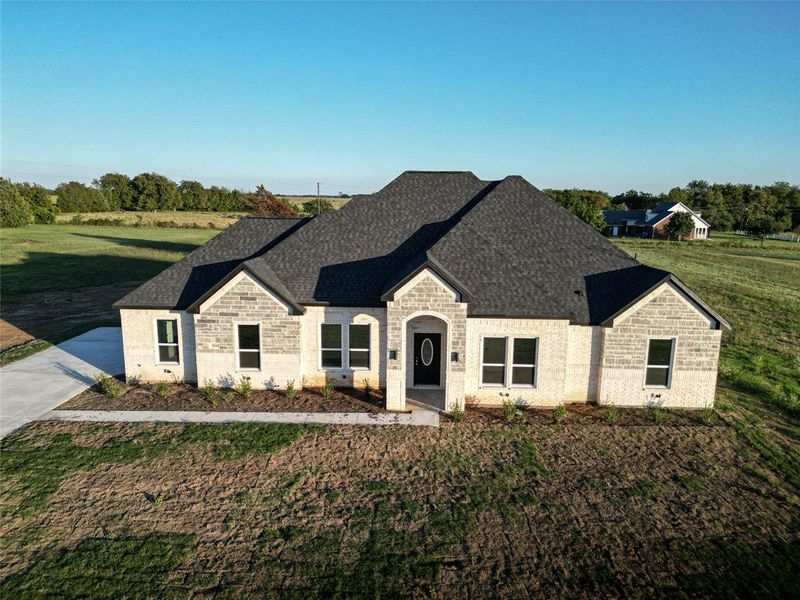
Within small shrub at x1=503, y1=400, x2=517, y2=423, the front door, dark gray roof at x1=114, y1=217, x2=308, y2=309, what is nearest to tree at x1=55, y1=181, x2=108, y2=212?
dark gray roof at x1=114, y1=217, x2=308, y2=309

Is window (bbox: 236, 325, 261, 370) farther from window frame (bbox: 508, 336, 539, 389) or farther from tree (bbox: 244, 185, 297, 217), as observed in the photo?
tree (bbox: 244, 185, 297, 217)

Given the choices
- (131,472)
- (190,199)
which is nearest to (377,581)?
(131,472)

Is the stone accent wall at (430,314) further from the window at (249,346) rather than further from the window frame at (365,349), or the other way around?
the window at (249,346)

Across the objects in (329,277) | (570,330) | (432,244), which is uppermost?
(432,244)

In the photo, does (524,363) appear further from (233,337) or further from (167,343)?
(167,343)

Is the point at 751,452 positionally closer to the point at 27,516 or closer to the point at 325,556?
the point at 325,556

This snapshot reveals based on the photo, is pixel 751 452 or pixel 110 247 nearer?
pixel 751 452

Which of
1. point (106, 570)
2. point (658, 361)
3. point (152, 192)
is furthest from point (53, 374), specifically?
point (152, 192)
